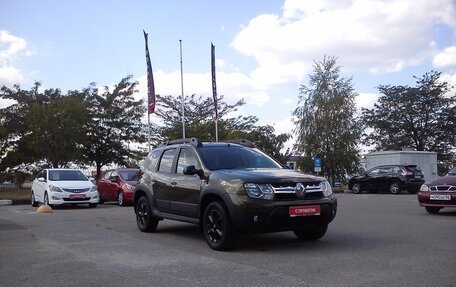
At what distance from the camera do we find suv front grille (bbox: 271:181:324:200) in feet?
24.9

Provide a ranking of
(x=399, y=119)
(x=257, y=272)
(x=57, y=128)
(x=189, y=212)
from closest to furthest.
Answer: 1. (x=257, y=272)
2. (x=189, y=212)
3. (x=57, y=128)
4. (x=399, y=119)

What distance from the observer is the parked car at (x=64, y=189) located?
1805 cm

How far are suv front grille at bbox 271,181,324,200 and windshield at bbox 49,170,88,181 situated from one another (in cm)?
1337

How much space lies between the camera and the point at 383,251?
7.53 m

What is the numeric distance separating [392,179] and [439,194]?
14680 millimetres

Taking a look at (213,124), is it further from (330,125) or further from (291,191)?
(291,191)

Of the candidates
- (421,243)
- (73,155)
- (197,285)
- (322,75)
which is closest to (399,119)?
(322,75)

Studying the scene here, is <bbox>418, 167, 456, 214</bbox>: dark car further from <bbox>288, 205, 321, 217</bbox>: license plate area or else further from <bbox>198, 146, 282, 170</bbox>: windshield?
<bbox>288, 205, 321, 217</bbox>: license plate area

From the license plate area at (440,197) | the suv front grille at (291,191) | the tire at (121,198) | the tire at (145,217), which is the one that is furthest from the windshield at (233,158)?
the tire at (121,198)

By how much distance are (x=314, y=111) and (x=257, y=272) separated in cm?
2969

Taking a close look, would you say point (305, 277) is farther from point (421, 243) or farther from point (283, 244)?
point (421, 243)

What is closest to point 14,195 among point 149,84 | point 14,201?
point 14,201

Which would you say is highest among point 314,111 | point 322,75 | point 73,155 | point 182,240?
point 322,75

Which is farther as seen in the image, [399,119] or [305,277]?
[399,119]
